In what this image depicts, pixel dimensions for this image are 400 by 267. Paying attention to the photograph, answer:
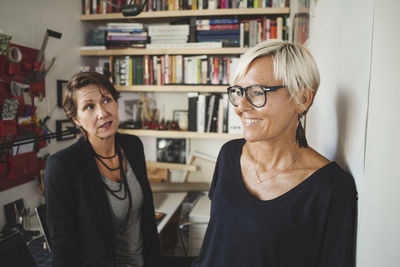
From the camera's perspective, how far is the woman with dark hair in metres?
1.21

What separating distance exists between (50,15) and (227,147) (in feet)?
6.52

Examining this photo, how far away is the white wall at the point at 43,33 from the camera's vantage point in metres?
1.86

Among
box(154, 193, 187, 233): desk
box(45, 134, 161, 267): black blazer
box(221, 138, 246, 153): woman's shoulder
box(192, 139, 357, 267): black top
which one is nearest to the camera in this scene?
box(192, 139, 357, 267): black top

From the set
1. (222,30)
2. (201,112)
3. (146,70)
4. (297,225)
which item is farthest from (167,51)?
(297,225)

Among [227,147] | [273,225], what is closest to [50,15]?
[227,147]

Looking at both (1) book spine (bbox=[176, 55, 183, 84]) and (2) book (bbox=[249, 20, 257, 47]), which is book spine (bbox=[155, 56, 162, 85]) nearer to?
(1) book spine (bbox=[176, 55, 183, 84])

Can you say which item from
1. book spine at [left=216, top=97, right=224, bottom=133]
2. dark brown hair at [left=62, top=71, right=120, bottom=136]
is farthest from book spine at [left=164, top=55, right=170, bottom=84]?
dark brown hair at [left=62, top=71, right=120, bottom=136]

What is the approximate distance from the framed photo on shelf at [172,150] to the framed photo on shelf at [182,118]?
19 cm

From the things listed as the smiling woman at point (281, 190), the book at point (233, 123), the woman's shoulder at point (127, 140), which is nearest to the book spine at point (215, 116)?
the book at point (233, 123)

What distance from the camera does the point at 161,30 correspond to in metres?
2.42

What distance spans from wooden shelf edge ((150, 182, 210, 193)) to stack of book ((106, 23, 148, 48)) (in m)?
1.31

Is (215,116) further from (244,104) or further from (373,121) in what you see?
(373,121)

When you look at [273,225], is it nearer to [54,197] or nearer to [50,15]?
[54,197]

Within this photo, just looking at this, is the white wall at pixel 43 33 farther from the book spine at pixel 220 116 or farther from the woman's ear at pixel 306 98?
the woman's ear at pixel 306 98
